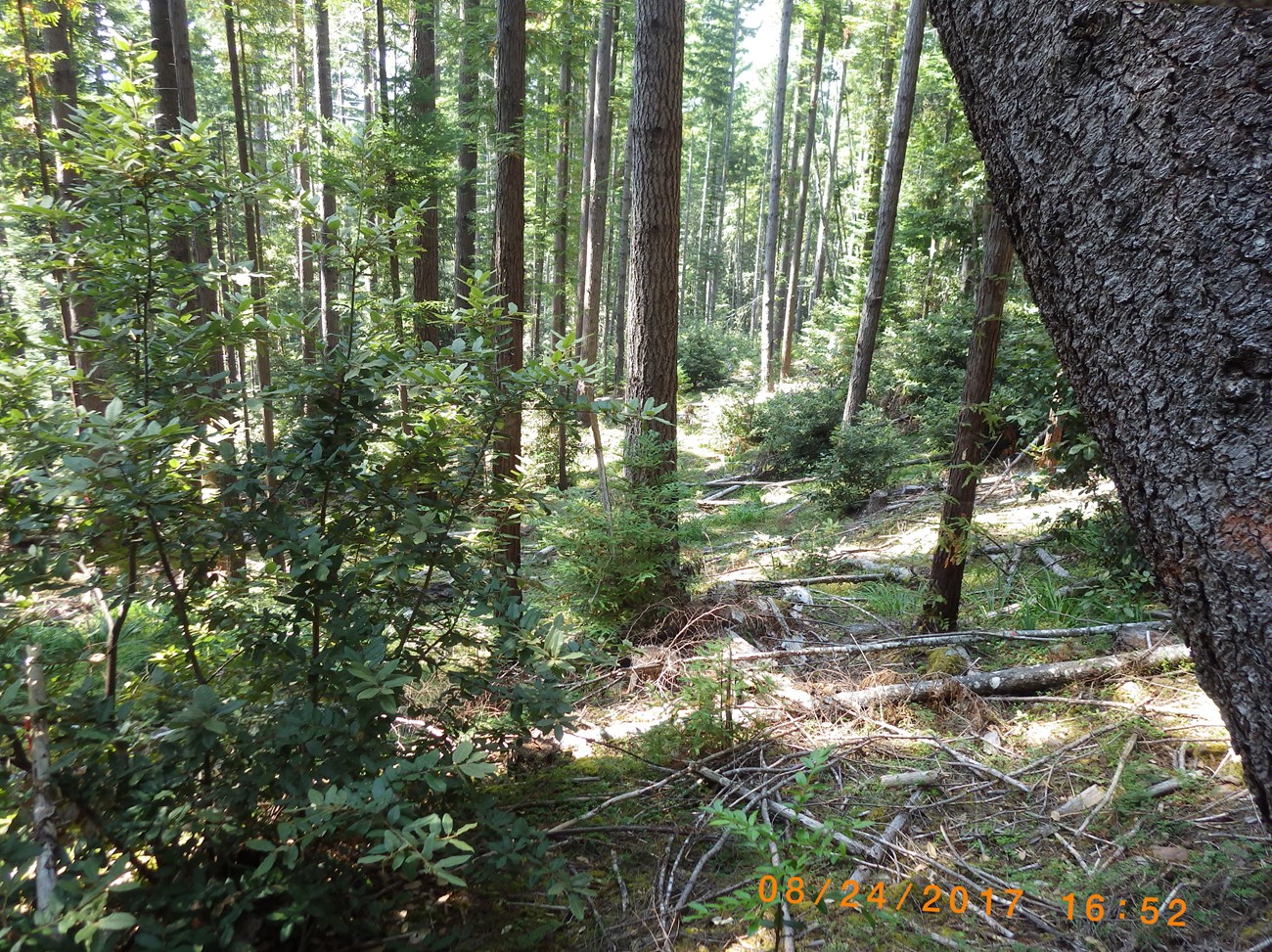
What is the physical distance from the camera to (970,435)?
14.0ft

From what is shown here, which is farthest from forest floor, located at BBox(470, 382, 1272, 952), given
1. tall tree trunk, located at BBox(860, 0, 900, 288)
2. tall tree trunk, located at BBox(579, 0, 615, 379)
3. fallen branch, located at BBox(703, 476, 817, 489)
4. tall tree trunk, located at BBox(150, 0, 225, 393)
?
tall tree trunk, located at BBox(860, 0, 900, 288)

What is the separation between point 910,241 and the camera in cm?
1450

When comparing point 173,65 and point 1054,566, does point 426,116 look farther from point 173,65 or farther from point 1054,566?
point 1054,566

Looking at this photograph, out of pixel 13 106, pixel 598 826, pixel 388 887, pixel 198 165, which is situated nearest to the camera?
pixel 388 887

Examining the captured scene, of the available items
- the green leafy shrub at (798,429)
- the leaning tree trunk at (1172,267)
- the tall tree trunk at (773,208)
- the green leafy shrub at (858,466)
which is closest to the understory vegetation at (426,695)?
the leaning tree trunk at (1172,267)

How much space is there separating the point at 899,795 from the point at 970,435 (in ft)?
7.53

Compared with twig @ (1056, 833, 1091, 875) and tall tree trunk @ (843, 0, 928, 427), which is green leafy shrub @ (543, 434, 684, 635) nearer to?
twig @ (1056, 833, 1091, 875)

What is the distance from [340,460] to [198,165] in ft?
3.96

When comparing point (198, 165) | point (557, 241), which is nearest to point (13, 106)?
point (557, 241)

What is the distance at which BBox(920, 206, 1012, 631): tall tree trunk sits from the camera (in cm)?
397

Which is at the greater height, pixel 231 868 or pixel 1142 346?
pixel 1142 346

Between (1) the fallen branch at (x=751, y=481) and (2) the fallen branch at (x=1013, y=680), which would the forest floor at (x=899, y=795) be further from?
(1) the fallen branch at (x=751, y=481)

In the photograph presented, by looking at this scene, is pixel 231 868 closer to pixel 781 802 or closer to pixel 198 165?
pixel 781 802

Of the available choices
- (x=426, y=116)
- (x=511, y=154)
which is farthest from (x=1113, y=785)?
(x=426, y=116)
